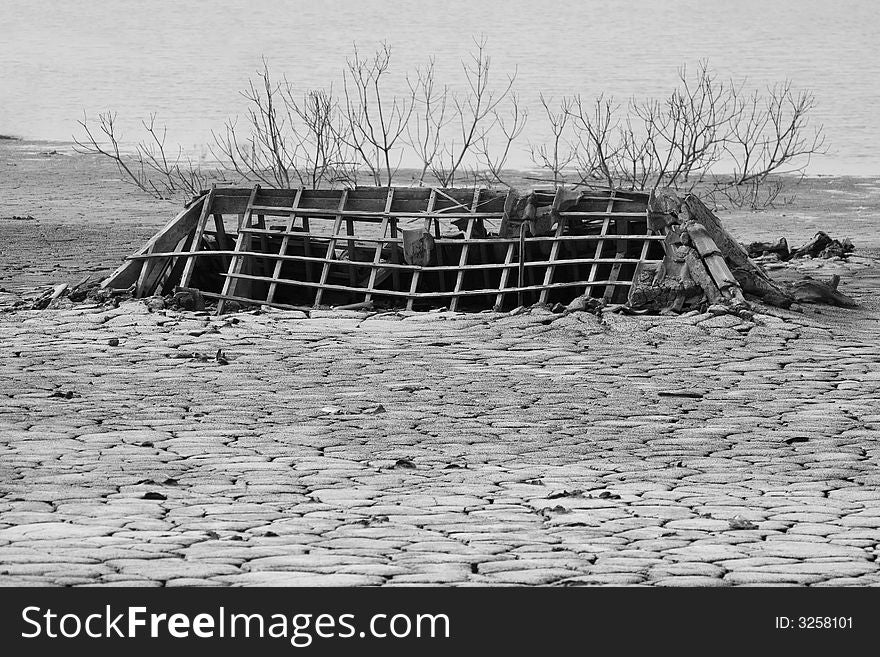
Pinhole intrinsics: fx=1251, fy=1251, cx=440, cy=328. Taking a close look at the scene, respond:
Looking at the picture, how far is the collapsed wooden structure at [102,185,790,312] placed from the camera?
1188 cm

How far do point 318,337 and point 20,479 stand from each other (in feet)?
15.8

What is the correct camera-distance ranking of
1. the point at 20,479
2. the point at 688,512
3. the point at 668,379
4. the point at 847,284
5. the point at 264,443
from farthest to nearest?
the point at 847,284 → the point at 668,379 → the point at 264,443 → the point at 20,479 → the point at 688,512

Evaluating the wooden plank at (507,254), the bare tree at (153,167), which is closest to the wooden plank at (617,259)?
the wooden plank at (507,254)

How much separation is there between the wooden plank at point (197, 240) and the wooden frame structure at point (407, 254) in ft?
0.05

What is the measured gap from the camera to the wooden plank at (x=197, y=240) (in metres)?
12.6

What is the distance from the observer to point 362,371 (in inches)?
376

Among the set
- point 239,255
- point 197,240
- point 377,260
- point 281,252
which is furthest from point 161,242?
point 377,260

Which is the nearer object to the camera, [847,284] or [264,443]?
[264,443]

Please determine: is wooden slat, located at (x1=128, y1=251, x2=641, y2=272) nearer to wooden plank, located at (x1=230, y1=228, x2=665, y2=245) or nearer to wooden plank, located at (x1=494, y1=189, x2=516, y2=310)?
wooden plank, located at (x1=494, y1=189, x2=516, y2=310)

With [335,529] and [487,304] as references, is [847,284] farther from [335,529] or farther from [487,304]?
[335,529]

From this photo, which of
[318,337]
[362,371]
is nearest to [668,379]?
[362,371]

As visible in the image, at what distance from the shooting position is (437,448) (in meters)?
7.21

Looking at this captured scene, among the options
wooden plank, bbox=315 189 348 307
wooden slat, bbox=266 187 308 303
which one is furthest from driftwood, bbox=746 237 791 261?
wooden slat, bbox=266 187 308 303

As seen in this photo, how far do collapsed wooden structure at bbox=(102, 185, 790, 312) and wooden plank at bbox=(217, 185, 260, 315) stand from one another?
0.02m
